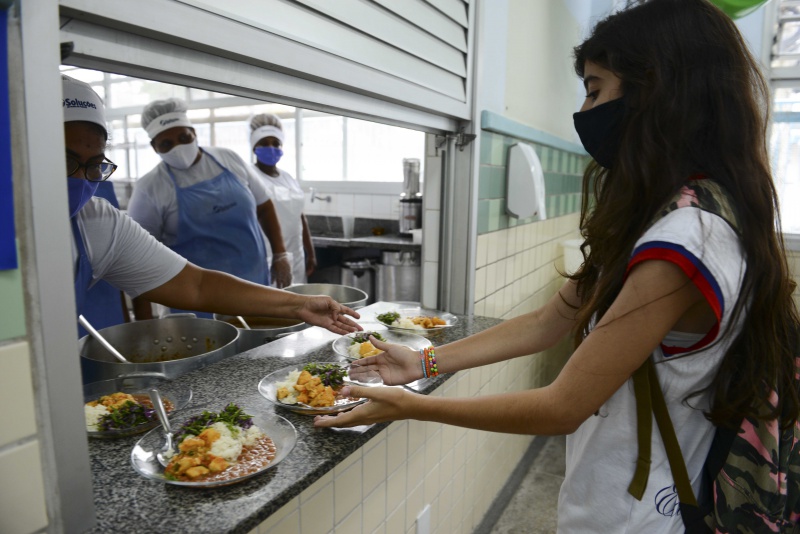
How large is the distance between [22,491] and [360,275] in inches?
162

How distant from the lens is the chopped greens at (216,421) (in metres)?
1.14

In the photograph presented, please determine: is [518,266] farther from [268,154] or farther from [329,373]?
[268,154]

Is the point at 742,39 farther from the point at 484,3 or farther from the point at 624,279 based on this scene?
the point at 484,3

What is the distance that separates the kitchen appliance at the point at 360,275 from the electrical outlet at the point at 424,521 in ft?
9.52

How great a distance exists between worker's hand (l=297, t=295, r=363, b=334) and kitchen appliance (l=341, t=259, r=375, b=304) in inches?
117

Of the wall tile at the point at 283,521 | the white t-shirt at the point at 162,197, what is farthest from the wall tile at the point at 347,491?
the white t-shirt at the point at 162,197

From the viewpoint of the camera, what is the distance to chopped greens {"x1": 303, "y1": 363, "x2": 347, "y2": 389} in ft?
4.85

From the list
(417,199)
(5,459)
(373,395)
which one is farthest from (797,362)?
(417,199)

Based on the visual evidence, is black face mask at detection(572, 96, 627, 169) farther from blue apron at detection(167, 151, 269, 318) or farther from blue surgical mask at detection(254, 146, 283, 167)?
blue surgical mask at detection(254, 146, 283, 167)

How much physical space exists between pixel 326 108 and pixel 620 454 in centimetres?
116

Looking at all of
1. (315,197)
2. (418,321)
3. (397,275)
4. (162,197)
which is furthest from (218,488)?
(315,197)

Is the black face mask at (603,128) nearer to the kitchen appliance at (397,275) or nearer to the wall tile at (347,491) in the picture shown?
the wall tile at (347,491)

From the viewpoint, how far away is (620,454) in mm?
1179

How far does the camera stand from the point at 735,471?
110 centimetres
